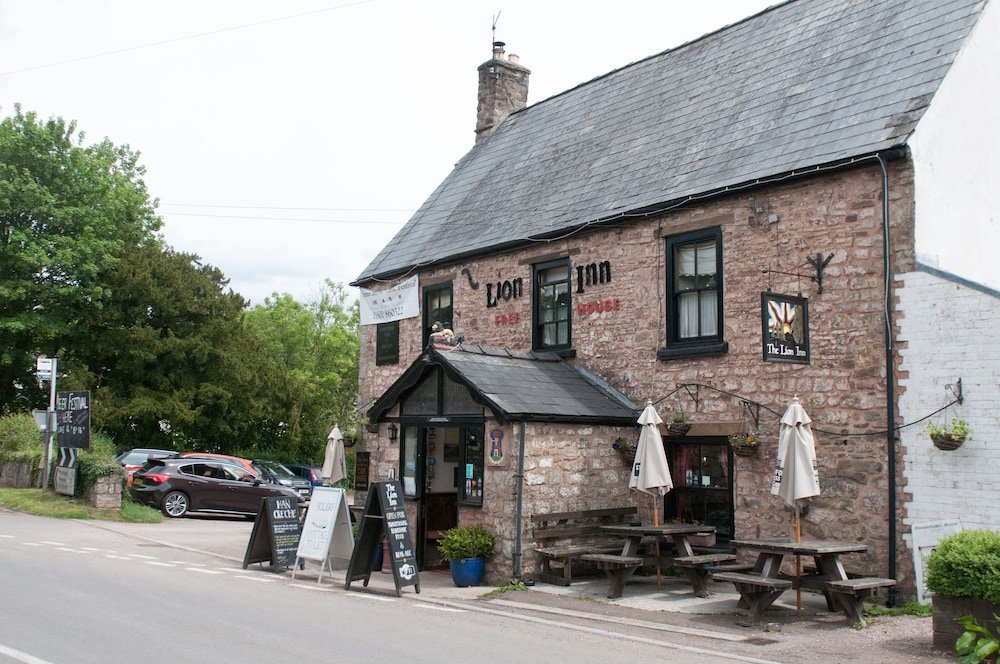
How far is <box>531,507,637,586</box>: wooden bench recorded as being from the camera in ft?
42.1

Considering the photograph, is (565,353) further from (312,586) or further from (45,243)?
(45,243)

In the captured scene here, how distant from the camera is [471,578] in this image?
13.2m

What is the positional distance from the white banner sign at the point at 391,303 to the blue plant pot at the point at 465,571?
752cm

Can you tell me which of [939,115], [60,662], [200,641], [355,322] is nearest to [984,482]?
[939,115]

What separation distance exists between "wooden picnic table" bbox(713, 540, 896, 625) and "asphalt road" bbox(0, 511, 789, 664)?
0.96 metres

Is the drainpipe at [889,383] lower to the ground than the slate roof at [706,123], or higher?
lower

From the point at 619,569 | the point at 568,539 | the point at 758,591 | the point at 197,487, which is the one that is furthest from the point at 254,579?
the point at 197,487

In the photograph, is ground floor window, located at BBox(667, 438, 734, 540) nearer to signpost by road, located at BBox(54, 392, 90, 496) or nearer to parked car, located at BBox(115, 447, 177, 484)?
signpost by road, located at BBox(54, 392, 90, 496)

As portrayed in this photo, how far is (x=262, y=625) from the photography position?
920 cm

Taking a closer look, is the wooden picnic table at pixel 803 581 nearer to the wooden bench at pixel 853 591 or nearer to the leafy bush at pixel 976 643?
the wooden bench at pixel 853 591

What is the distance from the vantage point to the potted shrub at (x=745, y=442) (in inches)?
502

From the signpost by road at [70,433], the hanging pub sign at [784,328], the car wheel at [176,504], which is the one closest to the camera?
the hanging pub sign at [784,328]

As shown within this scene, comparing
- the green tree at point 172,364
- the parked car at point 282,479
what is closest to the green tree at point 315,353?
the green tree at point 172,364

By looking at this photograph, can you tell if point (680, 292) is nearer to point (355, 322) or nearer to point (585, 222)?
point (585, 222)
